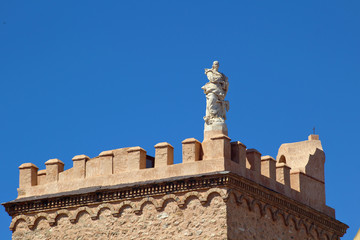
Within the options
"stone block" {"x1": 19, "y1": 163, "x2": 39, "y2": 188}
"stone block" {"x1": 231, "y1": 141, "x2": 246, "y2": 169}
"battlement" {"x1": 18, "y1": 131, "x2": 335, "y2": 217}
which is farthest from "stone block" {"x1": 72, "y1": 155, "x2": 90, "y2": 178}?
"stone block" {"x1": 231, "y1": 141, "x2": 246, "y2": 169}

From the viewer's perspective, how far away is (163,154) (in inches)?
1633

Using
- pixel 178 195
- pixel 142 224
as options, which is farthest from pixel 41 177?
pixel 178 195

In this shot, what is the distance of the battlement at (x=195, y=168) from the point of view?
4091cm

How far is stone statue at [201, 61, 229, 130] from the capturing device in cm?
4197

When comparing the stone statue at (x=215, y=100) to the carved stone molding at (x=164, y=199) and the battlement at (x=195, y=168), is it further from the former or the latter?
the carved stone molding at (x=164, y=199)

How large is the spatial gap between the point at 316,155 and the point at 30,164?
937 cm

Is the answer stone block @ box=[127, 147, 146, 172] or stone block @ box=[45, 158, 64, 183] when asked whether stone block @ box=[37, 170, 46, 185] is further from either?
stone block @ box=[127, 147, 146, 172]

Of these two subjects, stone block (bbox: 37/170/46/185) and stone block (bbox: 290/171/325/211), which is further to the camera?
stone block (bbox: 290/171/325/211)

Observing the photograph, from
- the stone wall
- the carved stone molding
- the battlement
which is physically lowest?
the stone wall

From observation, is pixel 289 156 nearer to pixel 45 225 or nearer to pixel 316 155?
pixel 316 155

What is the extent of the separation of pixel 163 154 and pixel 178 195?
1.47 meters

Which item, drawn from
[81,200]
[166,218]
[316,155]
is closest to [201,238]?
[166,218]

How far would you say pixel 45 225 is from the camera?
42500 millimetres

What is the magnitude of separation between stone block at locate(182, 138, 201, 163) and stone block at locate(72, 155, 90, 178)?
3476mm
